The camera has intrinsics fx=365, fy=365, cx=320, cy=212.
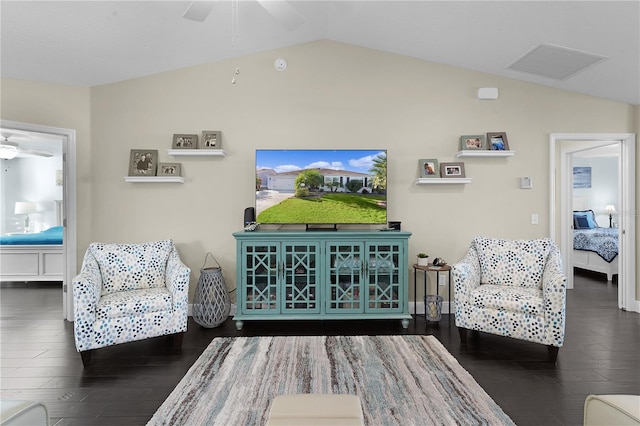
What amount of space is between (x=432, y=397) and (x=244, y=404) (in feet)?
3.64

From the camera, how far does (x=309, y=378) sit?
2.41 m

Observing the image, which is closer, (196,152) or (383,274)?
(383,274)

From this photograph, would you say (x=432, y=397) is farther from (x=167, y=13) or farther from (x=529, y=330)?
(x=167, y=13)

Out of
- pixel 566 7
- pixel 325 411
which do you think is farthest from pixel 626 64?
pixel 325 411

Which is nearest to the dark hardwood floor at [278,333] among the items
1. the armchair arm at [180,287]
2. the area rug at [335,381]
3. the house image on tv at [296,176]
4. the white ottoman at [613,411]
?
the area rug at [335,381]

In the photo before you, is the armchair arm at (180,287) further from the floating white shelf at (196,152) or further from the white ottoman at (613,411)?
the white ottoman at (613,411)

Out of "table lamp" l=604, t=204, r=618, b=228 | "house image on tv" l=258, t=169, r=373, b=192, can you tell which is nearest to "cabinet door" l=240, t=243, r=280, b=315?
"house image on tv" l=258, t=169, r=373, b=192

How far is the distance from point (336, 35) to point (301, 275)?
2539 mm

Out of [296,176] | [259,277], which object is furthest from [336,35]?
[259,277]

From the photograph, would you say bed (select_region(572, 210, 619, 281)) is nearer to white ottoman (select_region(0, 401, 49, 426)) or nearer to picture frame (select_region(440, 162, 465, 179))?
picture frame (select_region(440, 162, 465, 179))

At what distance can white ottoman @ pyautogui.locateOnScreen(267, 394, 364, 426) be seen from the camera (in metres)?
1.32

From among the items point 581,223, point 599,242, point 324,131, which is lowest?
point 599,242

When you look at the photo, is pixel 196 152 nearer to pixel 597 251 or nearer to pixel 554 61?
pixel 554 61

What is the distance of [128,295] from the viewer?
3.00 meters
